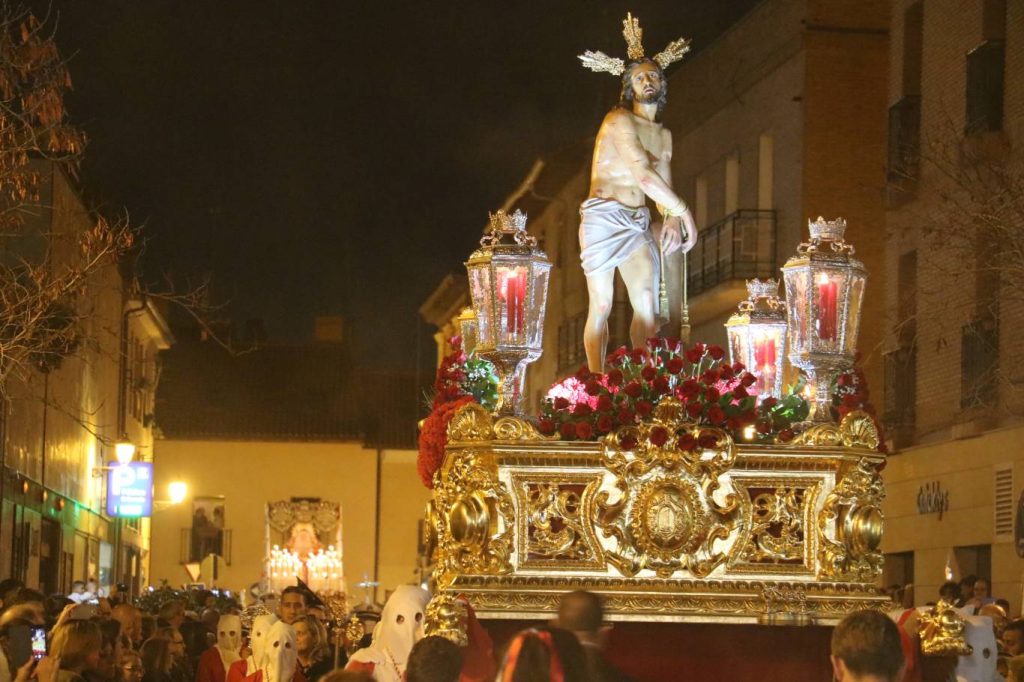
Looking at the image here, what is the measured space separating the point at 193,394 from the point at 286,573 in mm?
26373

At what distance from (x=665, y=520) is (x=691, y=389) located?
2.29 ft

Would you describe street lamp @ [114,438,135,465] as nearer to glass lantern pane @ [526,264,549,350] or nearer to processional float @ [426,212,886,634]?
glass lantern pane @ [526,264,549,350]

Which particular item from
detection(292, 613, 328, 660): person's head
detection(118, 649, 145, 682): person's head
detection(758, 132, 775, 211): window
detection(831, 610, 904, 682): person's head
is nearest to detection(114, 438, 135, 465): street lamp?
detection(758, 132, 775, 211): window

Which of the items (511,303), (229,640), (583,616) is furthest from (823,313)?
(229,640)

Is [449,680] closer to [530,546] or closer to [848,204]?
[530,546]

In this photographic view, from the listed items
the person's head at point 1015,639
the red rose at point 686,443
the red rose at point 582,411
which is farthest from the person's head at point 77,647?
the person's head at point 1015,639

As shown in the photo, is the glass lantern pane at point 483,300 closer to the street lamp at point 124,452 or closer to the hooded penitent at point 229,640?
the hooded penitent at point 229,640

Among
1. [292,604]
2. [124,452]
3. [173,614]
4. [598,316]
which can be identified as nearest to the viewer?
[598,316]

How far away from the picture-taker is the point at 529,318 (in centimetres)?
1056

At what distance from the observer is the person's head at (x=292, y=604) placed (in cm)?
1298

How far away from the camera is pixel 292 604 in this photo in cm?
1322

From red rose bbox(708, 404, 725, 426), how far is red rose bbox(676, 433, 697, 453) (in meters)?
0.19

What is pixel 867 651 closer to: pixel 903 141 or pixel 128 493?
pixel 903 141

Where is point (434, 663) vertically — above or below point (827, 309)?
below
